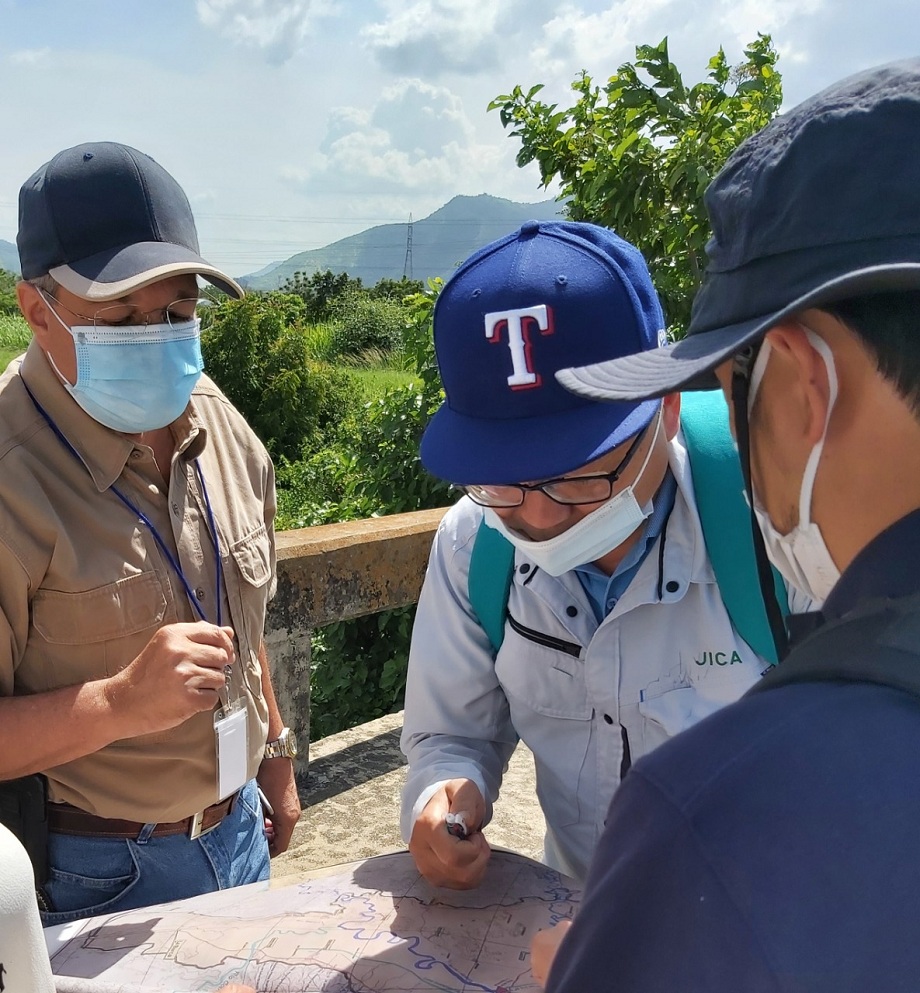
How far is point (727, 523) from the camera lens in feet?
5.29

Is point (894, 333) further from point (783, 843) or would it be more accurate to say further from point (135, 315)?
point (135, 315)

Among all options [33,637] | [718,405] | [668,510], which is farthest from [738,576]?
[33,637]

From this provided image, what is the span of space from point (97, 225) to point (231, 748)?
3.74 ft

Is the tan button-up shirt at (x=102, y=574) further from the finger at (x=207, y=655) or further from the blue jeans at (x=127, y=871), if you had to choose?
the finger at (x=207, y=655)

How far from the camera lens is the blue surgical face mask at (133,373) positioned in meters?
1.96

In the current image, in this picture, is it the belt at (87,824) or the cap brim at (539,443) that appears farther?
the belt at (87,824)

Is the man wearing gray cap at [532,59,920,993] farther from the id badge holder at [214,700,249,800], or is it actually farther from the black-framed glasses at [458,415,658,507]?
the id badge holder at [214,700,249,800]

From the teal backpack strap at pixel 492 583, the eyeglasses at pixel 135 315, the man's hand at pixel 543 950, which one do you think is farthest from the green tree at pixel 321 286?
the man's hand at pixel 543 950

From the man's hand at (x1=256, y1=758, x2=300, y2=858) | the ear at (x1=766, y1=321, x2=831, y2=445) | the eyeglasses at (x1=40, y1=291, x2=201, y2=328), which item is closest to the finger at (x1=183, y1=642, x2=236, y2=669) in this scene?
the man's hand at (x1=256, y1=758, x2=300, y2=858)

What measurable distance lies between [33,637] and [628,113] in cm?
377

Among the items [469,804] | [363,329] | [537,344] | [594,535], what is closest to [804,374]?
[537,344]

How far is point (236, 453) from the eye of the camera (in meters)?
2.26

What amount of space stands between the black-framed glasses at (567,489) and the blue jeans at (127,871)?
981 millimetres

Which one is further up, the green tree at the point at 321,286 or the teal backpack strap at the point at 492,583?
the green tree at the point at 321,286
